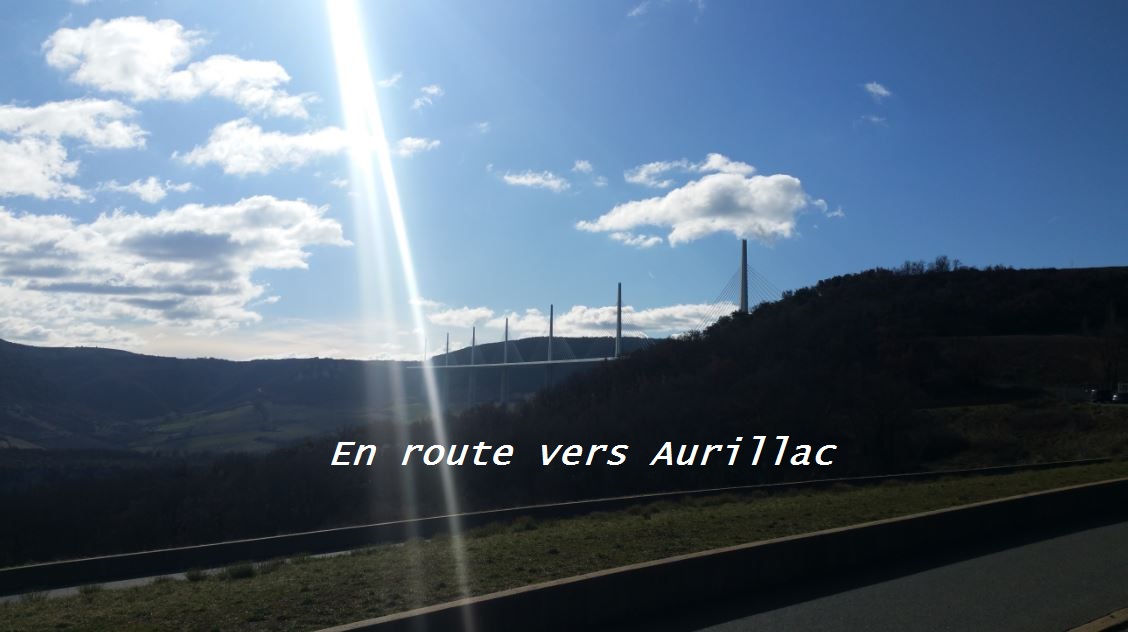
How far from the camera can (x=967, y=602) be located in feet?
30.1

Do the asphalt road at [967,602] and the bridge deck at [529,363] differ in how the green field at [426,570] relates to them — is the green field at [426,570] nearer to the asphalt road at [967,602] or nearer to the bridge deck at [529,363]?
the asphalt road at [967,602]

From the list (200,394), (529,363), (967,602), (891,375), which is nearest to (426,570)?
(967,602)

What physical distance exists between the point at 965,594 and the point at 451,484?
36395 millimetres

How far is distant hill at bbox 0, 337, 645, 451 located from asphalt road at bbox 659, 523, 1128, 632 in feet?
211

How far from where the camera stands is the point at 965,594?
952 centimetres

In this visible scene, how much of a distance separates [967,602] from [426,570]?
5.94 m

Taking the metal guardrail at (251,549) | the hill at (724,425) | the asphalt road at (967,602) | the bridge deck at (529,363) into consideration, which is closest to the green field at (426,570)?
the asphalt road at (967,602)

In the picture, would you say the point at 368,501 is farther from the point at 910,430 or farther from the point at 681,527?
the point at 681,527

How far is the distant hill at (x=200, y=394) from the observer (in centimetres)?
8081

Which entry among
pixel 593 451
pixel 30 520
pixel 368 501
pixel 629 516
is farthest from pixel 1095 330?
pixel 30 520

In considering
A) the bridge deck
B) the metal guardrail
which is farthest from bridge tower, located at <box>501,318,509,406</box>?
the metal guardrail

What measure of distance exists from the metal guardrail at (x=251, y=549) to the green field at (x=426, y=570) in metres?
2.62

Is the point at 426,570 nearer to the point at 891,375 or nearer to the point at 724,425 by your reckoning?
the point at 724,425

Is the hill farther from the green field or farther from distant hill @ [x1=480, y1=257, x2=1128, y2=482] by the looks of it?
the green field
